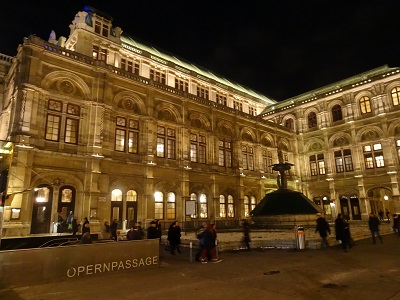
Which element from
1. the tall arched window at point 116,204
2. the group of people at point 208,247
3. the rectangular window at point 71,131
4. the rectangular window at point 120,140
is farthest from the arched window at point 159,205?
the group of people at point 208,247

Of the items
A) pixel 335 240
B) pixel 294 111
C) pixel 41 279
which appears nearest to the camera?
pixel 41 279

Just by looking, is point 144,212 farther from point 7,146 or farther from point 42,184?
point 7,146

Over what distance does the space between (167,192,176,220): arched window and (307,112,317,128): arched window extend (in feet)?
82.2

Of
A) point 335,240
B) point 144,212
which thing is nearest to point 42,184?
point 144,212

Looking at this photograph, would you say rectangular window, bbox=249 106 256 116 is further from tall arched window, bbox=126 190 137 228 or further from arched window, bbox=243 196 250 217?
tall arched window, bbox=126 190 137 228

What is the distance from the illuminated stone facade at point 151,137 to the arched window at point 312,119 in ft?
2.06

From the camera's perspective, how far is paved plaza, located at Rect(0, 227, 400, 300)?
7.11 metres

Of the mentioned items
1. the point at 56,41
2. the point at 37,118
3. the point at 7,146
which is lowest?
the point at 7,146

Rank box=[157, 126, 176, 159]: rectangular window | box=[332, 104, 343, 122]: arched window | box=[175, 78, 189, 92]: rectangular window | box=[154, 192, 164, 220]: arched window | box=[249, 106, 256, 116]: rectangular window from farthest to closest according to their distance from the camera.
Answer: box=[249, 106, 256, 116]: rectangular window
box=[332, 104, 343, 122]: arched window
box=[175, 78, 189, 92]: rectangular window
box=[157, 126, 176, 159]: rectangular window
box=[154, 192, 164, 220]: arched window

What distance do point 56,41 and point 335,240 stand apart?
3302 centimetres

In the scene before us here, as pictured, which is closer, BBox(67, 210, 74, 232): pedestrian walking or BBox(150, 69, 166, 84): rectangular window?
BBox(67, 210, 74, 232): pedestrian walking

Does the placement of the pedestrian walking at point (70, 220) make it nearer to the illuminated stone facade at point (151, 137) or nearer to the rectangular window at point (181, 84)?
the illuminated stone facade at point (151, 137)

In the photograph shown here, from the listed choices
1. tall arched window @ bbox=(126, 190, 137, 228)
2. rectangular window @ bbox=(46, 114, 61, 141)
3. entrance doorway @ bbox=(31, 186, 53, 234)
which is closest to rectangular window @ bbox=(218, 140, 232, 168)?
tall arched window @ bbox=(126, 190, 137, 228)

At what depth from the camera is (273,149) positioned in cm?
3812
